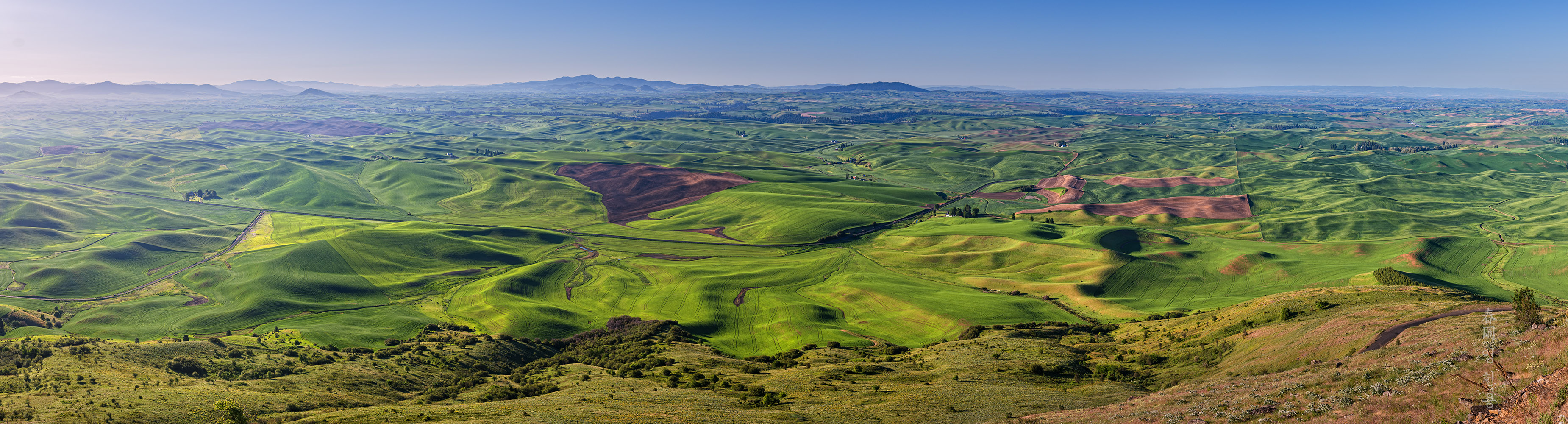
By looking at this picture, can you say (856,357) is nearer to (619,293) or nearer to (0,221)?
(619,293)

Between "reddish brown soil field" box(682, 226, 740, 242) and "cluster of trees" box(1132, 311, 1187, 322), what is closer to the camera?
"cluster of trees" box(1132, 311, 1187, 322)

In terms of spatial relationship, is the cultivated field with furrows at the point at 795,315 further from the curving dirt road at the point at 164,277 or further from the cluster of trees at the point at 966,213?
the cluster of trees at the point at 966,213

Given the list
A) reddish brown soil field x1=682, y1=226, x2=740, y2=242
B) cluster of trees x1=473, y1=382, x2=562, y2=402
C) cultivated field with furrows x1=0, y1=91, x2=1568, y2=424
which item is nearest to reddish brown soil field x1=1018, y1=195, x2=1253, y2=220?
cultivated field with furrows x1=0, y1=91, x2=1568, y2=424

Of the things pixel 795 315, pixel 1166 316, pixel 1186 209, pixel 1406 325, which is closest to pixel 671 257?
pixel 795 315

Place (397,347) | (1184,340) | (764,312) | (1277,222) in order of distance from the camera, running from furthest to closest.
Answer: (1277,222), (764,312), (397,347), (1184,340)

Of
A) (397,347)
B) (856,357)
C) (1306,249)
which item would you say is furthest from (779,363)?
(1306,249)

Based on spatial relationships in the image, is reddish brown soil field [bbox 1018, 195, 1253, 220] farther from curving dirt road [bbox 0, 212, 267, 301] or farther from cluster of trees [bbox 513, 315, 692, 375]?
curving dirt road [bbox 0, 212, 267, 301]

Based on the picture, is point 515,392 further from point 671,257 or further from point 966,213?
point 966,213
